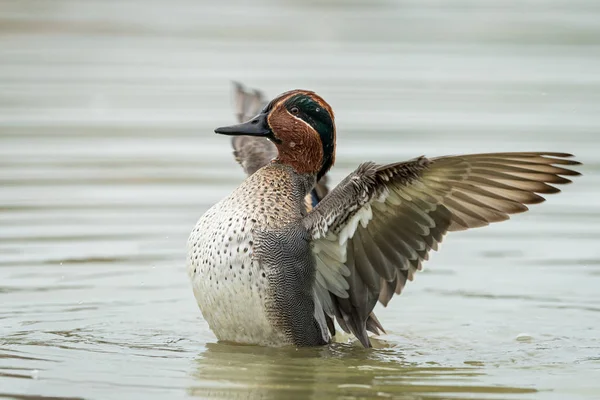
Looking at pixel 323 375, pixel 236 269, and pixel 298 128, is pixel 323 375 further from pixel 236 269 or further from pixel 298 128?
pixel 298 128

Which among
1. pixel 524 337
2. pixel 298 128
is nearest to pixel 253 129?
pixel 298 128

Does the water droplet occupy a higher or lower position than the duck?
lower

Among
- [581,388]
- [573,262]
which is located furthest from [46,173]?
[581,388]

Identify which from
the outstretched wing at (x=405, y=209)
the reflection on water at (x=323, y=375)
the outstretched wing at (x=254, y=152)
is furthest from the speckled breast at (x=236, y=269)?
the outstretched wing at (x=254, y=152)

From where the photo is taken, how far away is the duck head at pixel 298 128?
7.67 meters

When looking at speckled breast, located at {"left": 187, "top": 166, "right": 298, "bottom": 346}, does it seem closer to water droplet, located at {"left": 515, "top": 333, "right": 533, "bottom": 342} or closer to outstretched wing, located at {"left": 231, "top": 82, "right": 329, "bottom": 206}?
outstretched wing, located at {"left": 231, "top": 82, "right": 329, "bottom": 206}

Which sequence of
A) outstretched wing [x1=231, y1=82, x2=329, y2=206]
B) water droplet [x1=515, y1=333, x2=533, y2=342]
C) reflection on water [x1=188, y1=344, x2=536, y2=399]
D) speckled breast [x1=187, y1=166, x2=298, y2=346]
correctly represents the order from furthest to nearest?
outstretched wing [x1=231, y1=82, x2=329, y2=206] → water droplet [x1=515, y1=333, x2=533, y2=342] → speckled breast [x1=187, y1=166, x2=298, y2=346] → reflection on water [x1=188, y1=344, x2=536, y2=399]

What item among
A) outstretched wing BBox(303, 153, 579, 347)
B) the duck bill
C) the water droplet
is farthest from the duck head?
the water droplet

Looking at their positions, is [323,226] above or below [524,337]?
above

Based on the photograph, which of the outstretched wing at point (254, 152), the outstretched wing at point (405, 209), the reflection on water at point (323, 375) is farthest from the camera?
the outstretched wing at point (254, 152)

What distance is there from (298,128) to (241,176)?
381cm

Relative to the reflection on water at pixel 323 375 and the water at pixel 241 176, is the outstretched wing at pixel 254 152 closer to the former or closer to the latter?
the water at pixel 241 176

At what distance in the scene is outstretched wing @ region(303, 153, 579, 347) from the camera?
274 inches

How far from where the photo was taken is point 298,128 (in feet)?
25.2
